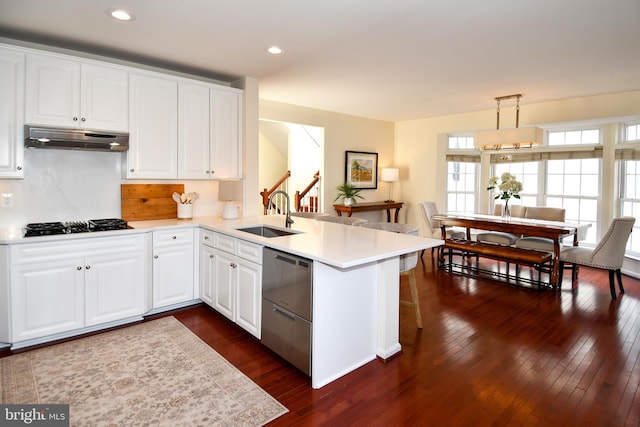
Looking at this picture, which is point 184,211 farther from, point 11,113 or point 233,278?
point 11,113

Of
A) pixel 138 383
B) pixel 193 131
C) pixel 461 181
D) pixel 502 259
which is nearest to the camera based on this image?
pixel 138 383

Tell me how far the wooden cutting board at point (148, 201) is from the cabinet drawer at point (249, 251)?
144 cm

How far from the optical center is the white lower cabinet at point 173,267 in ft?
11.4

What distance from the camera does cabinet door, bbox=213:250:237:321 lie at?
318 cm

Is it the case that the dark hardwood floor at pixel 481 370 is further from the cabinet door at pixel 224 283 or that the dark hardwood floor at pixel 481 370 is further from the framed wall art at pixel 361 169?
the framed wall art at pixel 361 169

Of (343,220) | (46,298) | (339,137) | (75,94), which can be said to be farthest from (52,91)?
(339,137)

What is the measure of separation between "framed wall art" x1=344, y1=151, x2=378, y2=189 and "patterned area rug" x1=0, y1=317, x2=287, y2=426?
14.9ft

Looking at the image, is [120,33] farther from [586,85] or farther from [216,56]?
[586,85]

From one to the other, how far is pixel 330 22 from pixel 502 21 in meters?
1.27

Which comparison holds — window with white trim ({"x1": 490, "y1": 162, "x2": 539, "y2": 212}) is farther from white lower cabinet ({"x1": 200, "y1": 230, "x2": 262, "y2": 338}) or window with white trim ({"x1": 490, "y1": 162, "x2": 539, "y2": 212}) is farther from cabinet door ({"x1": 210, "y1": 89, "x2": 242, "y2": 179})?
white lower cabinet ({"x1": 200, "y1": 230, "x2": 262, "y2": 338})

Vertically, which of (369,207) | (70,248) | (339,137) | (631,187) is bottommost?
(70,248)

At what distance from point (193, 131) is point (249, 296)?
192 cm

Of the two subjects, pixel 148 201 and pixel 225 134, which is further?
pixel 225 134

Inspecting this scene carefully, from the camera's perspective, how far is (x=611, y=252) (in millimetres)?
4199
